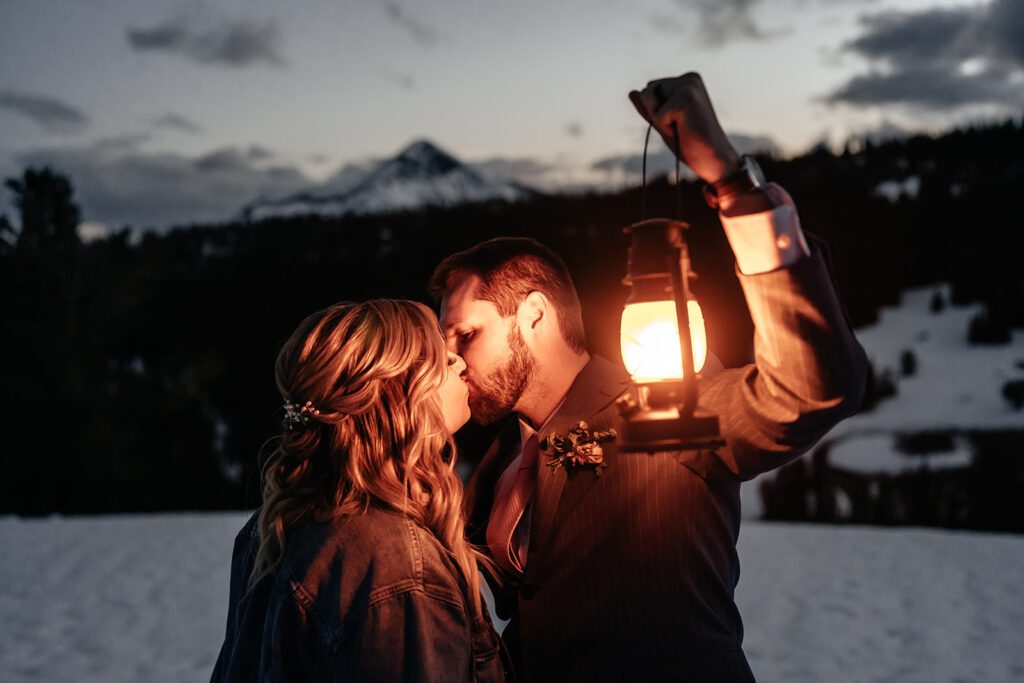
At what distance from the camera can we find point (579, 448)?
2.14m

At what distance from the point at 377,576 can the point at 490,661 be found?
0.42 metres

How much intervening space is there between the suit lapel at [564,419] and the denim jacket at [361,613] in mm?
318

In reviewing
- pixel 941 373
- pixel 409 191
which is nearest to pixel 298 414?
pixel 941 373

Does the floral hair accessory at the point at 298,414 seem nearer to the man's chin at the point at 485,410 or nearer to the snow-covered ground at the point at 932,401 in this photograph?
the man's chin at the point at 485,410

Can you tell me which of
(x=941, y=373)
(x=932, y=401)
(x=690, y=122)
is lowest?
(x=932, y=401)

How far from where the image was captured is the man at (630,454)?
1.42 m

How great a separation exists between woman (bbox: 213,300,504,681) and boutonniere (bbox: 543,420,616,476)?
28 cm

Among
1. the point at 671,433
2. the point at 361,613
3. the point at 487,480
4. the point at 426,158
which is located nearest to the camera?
the point at 671,433

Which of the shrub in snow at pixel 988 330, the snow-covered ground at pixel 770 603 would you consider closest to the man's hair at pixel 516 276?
the snow-covered ground at pixel 770 603

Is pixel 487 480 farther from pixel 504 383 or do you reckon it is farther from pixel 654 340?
pixel 654 340

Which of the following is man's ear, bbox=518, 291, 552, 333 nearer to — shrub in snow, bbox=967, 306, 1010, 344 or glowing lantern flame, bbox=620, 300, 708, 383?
glowing lantern flame, bbox=620, 300, 708, 383

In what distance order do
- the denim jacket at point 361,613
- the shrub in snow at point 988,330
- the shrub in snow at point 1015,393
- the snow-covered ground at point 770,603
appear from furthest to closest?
the shrub in snow at point 988,330
the shrub in snow at point 1015,393
the snow-covered ground at point 770,603
the denim jacket at point 361,613

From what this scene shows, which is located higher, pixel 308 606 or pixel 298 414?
pixel 298 414

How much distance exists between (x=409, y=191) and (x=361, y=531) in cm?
2896
